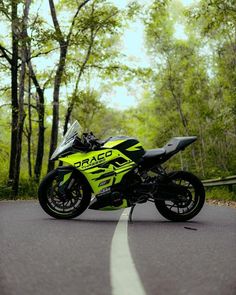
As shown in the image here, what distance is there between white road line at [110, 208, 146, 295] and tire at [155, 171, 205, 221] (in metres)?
1.90

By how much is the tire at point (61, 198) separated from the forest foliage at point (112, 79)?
855cm

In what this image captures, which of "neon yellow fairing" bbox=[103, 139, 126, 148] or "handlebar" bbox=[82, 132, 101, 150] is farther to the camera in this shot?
"handlebar" bbox=[82, 132, 101, 150]

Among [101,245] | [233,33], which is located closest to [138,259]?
[101,245]

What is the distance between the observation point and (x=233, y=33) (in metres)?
29.4

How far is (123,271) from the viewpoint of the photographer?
2.87 m

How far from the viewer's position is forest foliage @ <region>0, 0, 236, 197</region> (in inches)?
629

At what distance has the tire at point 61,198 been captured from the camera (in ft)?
20.8

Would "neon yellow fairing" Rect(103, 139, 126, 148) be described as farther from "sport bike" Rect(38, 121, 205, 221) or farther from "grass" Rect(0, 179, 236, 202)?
"grass" Rect(0, 179, 236, 202)

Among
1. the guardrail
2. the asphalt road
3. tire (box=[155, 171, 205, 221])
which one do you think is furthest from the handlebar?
the guardrail

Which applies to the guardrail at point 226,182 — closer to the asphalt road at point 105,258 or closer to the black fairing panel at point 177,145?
the black fairing panel at point 177,145

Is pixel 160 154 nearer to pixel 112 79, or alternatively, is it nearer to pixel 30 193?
pixel 30 193

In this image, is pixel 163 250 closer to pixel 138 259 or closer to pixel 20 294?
pixel 138 259

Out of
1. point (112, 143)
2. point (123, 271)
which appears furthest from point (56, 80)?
point (123, 271)

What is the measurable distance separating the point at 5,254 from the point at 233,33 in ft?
93.3
